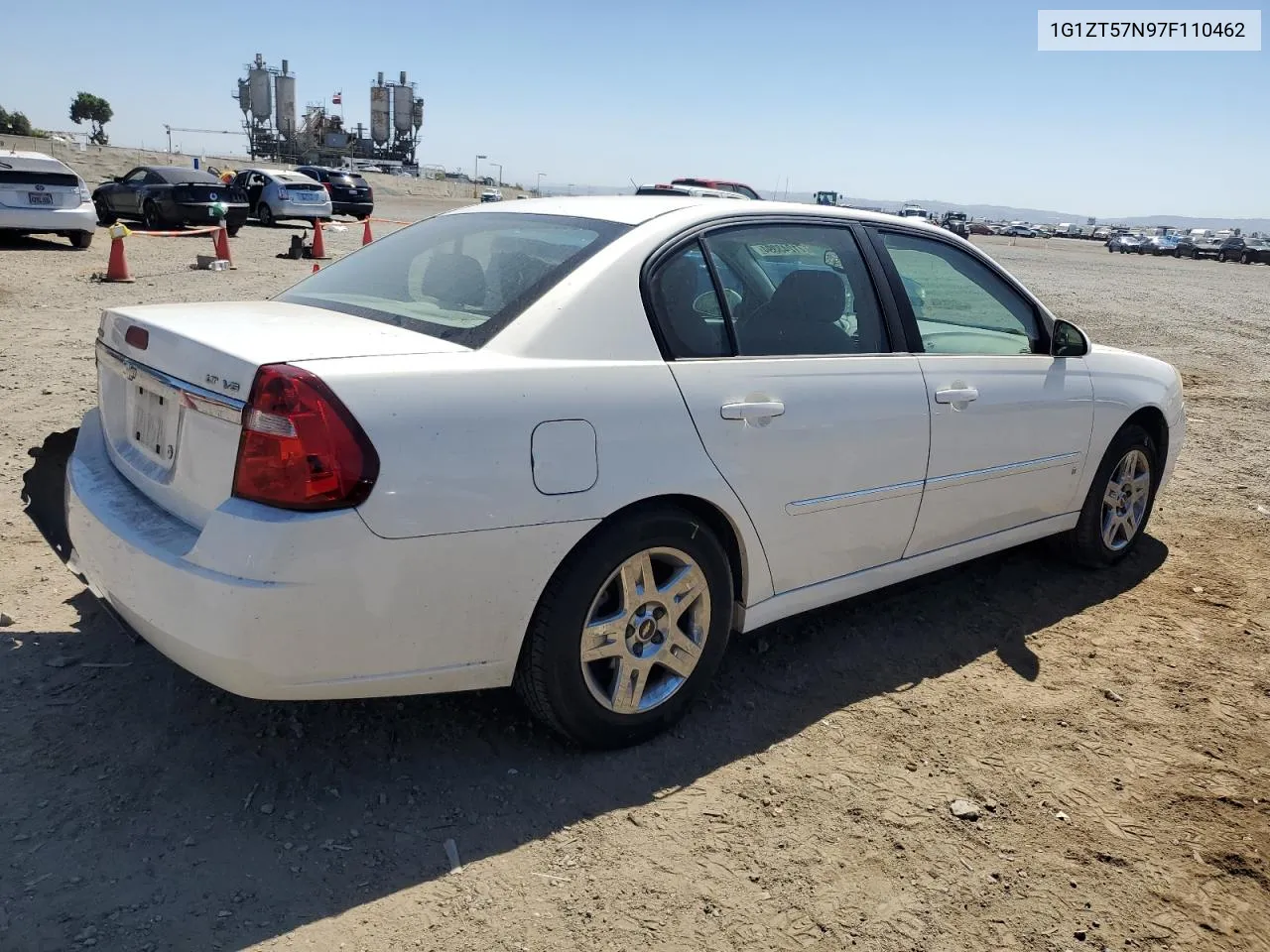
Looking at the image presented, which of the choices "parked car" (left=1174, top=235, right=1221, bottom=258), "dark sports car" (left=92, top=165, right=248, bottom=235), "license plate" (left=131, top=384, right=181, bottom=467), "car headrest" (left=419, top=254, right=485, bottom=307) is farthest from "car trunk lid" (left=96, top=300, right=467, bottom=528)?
"parked car" (left=1174, top=235, right=1221, bottom=258)

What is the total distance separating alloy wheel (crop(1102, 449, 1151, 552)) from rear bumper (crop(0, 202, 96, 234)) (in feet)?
51.4

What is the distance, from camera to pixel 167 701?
3.21 m

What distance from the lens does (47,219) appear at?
1523cm

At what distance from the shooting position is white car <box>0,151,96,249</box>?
1498 cm

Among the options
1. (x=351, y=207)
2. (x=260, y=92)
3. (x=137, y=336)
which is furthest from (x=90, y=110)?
(x=137, y=336)

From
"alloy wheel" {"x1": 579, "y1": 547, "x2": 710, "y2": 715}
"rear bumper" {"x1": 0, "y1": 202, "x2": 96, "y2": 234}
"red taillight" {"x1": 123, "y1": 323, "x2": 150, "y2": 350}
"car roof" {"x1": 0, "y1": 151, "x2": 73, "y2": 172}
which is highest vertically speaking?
"car roof" {"x1": 0, "y1": 151, "x2": 73, "y2": 172}

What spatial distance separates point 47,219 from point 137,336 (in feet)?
48.2

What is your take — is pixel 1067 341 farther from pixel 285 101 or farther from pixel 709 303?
pixel 285 101

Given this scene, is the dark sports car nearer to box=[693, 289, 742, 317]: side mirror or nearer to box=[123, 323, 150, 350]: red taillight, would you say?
box=[123, 323, 150, 350]: red taillight

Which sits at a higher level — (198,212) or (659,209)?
(198,212)

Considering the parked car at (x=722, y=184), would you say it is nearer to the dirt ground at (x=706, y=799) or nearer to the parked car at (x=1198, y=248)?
the dirt ground at (x=706, y=799)

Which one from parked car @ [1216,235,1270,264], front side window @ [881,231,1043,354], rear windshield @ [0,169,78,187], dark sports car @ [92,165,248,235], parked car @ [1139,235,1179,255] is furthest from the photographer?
parked car @ [1139,235,1179,255]

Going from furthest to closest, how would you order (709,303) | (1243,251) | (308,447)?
(1243,251) < (709,303) < (308,447)

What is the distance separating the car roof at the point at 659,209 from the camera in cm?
336
